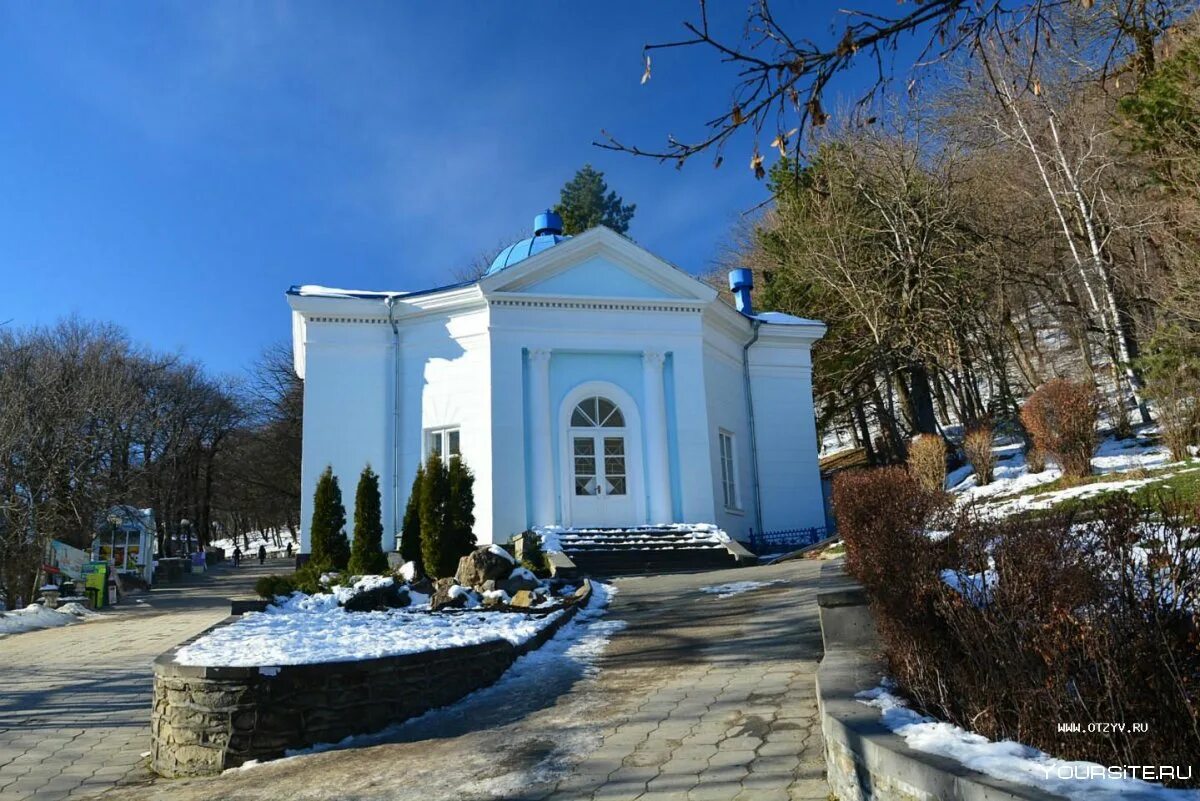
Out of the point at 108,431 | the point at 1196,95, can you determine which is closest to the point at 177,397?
the point at 108,431

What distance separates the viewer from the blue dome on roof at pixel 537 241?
71.0 ft

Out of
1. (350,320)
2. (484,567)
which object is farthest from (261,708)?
(350,320)

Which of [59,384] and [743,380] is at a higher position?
[59,384]

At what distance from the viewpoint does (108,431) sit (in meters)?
31.6

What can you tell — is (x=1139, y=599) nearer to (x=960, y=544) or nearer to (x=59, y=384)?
(x=960, y=544)

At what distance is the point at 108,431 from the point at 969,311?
29.7 meters

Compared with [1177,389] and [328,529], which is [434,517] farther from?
[1177,389]

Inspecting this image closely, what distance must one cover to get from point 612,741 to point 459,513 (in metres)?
9.27

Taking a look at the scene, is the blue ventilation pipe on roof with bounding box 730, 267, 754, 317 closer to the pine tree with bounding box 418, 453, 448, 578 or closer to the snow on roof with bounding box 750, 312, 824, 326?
the snow on roof with bounding box 750, 312, 824, 326

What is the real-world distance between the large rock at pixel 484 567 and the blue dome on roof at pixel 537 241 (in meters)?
10.0

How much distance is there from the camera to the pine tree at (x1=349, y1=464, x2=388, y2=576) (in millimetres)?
13797

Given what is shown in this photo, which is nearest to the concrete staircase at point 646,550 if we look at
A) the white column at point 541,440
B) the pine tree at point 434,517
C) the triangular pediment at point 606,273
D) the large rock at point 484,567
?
the white column at point 541,440

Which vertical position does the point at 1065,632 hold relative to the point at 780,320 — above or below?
below

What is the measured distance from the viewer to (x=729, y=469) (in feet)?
66.1
